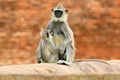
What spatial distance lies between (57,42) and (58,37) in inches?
3.7

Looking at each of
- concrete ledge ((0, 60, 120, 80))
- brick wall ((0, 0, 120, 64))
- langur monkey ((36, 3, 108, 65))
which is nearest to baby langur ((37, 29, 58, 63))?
langur monkey ((36, 3, 108, 65))

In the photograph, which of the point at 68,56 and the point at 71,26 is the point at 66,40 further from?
the point at 71,26

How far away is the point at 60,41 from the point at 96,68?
0.77 metres

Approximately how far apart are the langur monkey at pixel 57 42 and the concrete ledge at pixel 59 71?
1.16 feet

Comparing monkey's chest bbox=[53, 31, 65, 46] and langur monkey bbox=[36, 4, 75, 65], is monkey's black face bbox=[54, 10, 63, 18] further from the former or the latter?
monkey's chest bbox=[53, 31, 65, 46]

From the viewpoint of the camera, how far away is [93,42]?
16.7m

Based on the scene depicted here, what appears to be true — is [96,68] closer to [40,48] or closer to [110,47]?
[40,48]

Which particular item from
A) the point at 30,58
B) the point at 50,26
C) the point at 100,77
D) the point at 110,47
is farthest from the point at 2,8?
the point at 100,77

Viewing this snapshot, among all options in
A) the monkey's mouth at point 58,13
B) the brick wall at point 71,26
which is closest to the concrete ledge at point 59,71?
the monkey's mouth at point 58,13

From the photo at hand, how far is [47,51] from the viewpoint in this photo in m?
9.47

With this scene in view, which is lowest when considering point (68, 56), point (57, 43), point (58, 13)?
point (68, 56)

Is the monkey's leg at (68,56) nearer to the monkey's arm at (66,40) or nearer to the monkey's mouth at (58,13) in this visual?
the monkey's arm at (66,40)

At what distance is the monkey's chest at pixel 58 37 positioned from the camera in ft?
31.0

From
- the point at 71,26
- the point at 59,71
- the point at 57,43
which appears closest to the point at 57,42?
the point at 57,43
